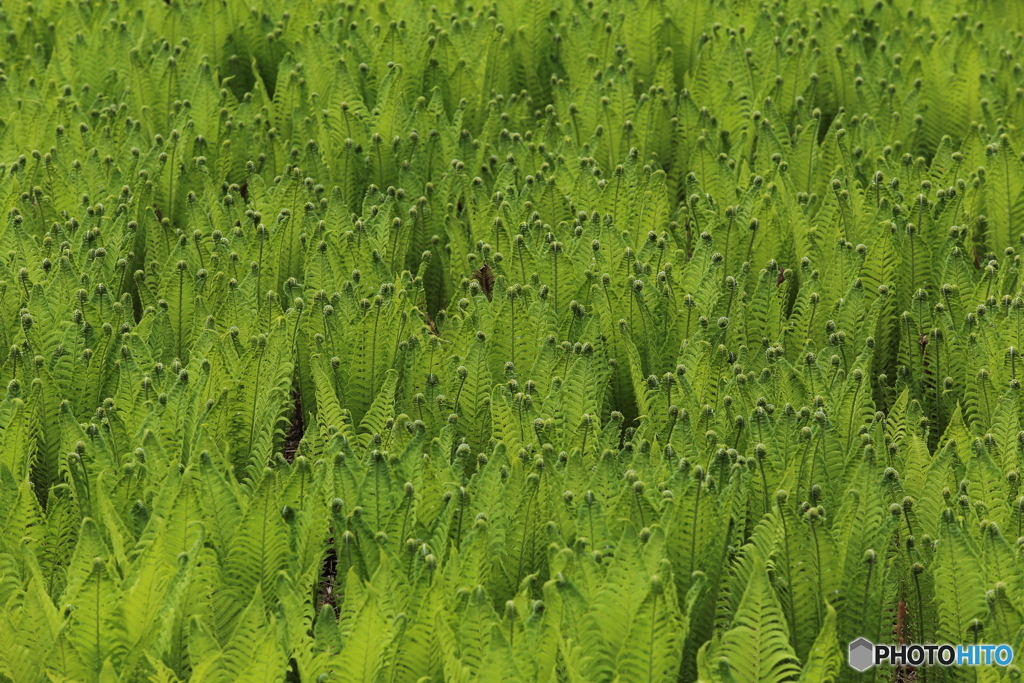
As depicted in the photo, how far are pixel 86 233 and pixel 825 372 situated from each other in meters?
2.92

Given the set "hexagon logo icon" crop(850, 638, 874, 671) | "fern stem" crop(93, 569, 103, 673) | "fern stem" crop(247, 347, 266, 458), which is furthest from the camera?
"fern stem" crop(247, 347, 266, 458)

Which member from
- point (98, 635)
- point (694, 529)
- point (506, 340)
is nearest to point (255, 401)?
point (506, 340)

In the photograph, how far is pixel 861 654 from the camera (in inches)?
133

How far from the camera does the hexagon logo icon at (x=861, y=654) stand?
3379 mm

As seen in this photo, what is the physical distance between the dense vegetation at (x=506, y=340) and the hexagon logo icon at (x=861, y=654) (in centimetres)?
4

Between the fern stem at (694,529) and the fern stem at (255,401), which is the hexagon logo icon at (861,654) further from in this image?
the fern stem at (255,401)

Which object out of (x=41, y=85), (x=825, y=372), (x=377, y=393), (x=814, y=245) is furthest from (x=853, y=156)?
(x=41, y=85)

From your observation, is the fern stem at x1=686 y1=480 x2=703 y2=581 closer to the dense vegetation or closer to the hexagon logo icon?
the dense vegetation

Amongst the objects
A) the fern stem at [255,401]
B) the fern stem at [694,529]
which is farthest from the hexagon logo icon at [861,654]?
the fern stem at [255,401]

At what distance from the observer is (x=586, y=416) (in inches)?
153

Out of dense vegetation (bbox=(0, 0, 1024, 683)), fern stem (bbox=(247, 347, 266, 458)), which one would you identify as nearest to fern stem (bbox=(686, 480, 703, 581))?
dense vegetation (bbox=(0, 0, 1024, 683))

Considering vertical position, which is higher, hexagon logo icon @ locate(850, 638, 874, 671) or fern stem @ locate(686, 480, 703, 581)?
fern stem @ locate(686, 480, 703, 581)

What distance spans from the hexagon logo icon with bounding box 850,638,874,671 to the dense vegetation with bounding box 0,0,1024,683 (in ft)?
0.13

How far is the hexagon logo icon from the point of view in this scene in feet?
11.1
